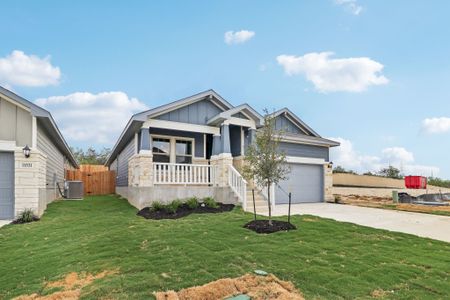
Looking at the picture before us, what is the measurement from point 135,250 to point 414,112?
630 inches

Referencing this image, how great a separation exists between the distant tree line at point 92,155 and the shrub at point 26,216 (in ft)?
108

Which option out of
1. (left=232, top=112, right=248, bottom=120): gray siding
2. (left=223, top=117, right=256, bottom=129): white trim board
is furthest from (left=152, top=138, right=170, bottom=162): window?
(left=232, top=112, right=248, bottom=120): gray siding

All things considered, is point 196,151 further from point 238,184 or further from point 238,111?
point 238,184

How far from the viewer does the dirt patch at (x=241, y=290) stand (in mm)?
3947

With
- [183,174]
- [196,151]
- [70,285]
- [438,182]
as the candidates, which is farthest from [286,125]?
[438,182]

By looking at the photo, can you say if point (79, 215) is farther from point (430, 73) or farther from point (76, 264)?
point (430, 73)

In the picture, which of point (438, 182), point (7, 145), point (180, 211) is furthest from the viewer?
point (438, 182)

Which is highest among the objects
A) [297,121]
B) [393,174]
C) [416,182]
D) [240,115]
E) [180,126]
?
[297,121]

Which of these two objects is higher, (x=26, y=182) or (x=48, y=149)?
(x=48, y=149)

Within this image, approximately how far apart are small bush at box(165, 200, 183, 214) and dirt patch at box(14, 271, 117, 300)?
6.09m

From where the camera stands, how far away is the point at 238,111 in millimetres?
13812

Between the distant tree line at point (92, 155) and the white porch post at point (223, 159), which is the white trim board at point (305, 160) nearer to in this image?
the white porch post at point (223, 159)

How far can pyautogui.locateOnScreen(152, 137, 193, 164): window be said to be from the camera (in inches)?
559

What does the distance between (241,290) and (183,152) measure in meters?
11.0
